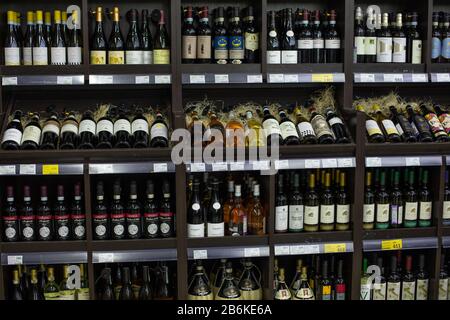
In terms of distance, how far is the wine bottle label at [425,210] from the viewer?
3959 millimetres

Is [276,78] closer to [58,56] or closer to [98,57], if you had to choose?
[98,57]

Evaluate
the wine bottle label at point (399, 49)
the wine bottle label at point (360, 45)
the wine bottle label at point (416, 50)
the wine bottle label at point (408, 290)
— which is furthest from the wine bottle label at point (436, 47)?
the wine bottle label at point (408, 290)

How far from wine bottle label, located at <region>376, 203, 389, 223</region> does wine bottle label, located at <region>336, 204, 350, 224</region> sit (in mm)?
196

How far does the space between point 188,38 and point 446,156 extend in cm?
173

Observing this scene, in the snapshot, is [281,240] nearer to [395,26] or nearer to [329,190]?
[329,190]

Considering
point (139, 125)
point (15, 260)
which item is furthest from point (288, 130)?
point (15, 260)

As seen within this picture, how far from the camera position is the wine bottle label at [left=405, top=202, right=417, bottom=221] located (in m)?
3.95

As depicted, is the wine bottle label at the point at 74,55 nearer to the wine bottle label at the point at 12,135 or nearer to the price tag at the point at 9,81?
the price tag at the point at 9,81

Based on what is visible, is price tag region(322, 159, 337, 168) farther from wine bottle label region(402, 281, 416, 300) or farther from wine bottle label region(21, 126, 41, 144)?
wine bottle label region(21, 126, 41, 144)

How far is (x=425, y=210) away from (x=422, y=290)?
0.53 metres

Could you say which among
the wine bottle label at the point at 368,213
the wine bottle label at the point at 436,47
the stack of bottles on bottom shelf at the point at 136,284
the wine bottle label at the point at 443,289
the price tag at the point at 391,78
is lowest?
the wine bottle label at the point at 443,289

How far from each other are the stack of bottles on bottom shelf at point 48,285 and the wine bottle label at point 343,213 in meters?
1.58
